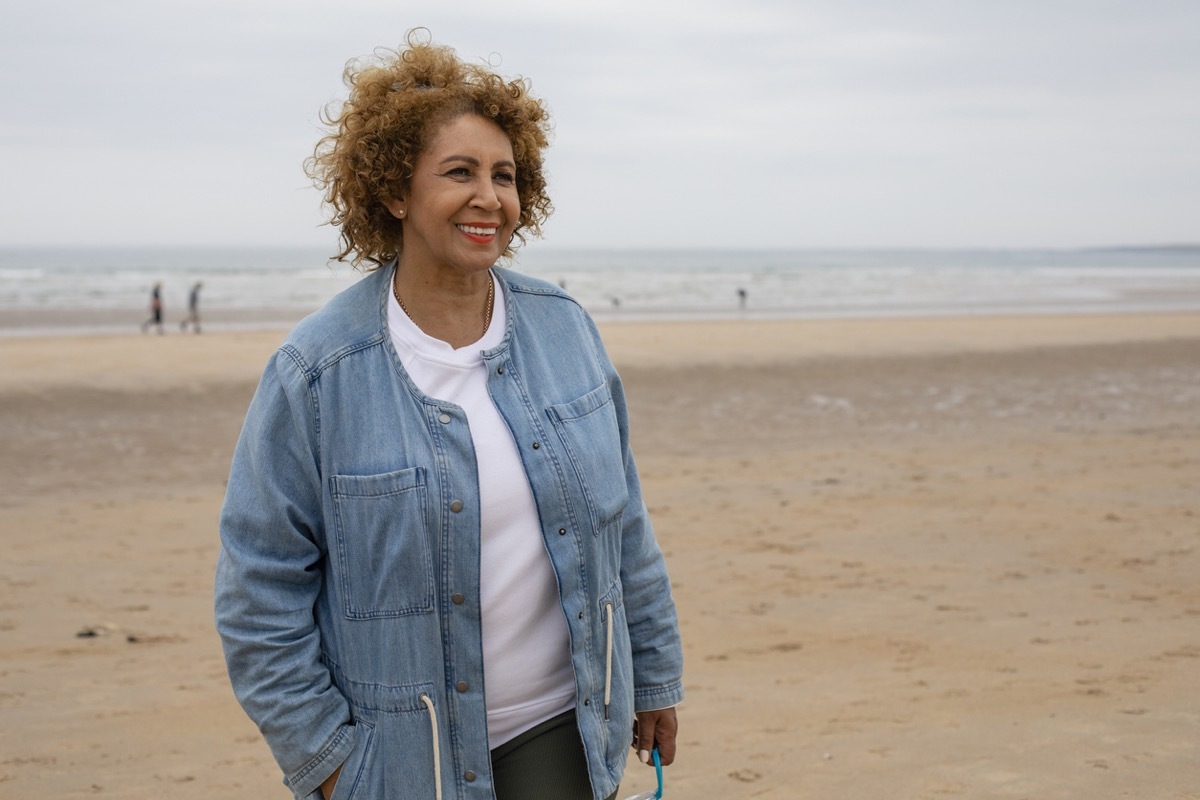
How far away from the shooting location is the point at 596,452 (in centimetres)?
207

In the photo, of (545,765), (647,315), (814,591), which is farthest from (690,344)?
(545,765)

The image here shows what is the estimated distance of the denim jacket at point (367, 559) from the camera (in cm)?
187

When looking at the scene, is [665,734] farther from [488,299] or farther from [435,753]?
[488,299]

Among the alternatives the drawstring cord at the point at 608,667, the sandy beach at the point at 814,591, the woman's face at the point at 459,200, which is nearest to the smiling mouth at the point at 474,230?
the woman's face at the point at 459,200

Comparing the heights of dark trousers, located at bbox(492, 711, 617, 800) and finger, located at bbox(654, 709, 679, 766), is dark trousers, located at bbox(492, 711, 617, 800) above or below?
above

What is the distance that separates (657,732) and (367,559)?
33.0 inches

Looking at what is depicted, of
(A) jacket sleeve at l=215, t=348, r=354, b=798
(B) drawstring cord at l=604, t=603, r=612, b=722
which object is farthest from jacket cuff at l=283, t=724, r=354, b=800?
(B) drawstring cord at l=604, t=603, r=612, b=722

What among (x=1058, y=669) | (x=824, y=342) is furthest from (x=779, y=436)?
(x=824, y=342)

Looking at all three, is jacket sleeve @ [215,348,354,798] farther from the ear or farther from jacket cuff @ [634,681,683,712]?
jacket cuff @ [634,681,683,712]

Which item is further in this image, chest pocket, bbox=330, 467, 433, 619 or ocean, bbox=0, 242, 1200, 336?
ocean, bbox=0, 242, 1200, 336

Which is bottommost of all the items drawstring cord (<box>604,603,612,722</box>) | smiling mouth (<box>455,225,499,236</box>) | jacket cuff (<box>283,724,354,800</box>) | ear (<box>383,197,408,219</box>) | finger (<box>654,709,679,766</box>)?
finger (<box>654,709,679,766</box>)

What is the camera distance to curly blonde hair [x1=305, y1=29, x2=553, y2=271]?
201 cm

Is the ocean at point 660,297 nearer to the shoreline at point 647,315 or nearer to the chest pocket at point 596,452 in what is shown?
the shoreline at point 647,315

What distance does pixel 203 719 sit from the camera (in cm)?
484
